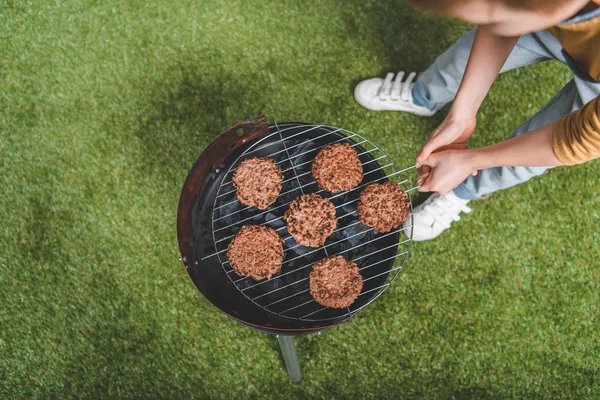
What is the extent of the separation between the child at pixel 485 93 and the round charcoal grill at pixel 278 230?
324mm

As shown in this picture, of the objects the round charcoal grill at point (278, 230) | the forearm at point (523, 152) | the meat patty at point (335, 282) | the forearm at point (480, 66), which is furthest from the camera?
the round charcoal grill at point (278, 230)

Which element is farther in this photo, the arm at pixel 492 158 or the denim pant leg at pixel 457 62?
the denim pant leg at pixel 457 62

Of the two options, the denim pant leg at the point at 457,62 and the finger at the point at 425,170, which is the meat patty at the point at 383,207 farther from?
the denim pant leg at the point at 457,62

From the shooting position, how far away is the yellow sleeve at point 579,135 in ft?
4.99

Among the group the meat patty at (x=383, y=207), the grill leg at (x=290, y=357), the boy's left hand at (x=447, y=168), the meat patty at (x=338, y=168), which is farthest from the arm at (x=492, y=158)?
the grill leg at (x=290, y=357)

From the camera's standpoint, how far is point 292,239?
2.30 metres

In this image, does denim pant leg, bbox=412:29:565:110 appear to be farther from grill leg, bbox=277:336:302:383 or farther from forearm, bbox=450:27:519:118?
grill leg, bbox=277:336:302:383

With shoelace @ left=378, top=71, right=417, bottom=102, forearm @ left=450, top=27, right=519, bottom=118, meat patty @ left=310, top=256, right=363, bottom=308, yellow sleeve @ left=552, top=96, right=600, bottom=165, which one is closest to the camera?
yellow sleeve @ left=552, top=96, right=600, bottom=165

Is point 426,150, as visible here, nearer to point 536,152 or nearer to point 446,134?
point 446,134

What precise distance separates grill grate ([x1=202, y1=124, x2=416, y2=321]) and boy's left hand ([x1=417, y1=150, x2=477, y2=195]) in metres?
0.17

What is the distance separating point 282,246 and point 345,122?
117 centimetres

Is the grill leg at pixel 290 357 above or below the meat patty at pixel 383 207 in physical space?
below

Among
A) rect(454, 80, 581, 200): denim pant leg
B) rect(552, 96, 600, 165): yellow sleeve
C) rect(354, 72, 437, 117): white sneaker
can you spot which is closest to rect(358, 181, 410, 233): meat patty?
rect(454, 80, 581, 200): denim pant leg

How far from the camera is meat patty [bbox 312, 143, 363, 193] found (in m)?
2.19
